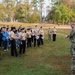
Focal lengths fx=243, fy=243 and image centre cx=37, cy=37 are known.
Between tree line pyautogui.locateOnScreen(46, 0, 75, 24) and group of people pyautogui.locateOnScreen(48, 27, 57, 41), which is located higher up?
tree line pyautogui.locateOnScreen(46, 0, 75, 24)

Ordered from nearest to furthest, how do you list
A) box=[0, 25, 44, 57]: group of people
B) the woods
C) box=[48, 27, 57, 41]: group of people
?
box=[0, 25, 44, 57]: group of people, box=[48, 27, 57, 41]: group of people, the woods

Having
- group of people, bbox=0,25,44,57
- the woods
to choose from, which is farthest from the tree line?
group of people, bbox=0,25,44,57

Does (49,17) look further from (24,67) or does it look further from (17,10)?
(24,67)

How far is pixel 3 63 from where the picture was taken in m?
12.4

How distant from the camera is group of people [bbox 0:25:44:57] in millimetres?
14792

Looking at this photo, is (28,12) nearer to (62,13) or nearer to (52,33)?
(62,13)

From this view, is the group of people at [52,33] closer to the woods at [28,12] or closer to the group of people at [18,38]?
the group of people at [18,38]

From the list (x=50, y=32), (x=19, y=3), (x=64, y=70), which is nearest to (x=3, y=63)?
(x=64, y=70)

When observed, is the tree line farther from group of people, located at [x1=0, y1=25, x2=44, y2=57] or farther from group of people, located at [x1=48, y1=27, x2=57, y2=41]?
group of people, located at [x1=0, y1=25, x2=44, y2=57]

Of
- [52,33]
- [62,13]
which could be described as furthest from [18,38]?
[62,13]

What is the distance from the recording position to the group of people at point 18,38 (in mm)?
14792

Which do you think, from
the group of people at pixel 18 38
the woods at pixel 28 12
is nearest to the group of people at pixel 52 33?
the group of people at pixel 18 38

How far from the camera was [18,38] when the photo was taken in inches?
632

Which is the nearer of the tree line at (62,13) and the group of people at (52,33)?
the group of people at (52,33)
